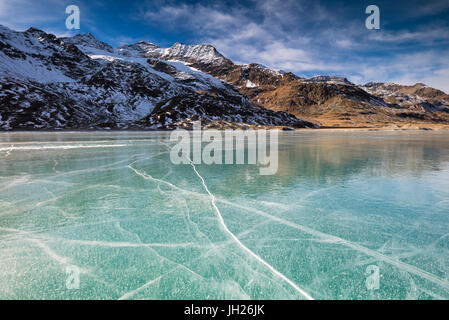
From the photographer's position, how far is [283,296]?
4750 millimetres

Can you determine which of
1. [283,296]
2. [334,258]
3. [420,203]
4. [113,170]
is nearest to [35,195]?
[113,170]

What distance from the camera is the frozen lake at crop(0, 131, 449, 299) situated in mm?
4996

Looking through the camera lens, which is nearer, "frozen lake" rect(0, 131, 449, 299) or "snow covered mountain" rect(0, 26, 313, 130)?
"frozen lake" rect(0, 131, 449, 299)

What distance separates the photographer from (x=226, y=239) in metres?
6.92

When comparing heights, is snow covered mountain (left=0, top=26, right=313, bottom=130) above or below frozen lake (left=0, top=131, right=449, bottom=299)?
above

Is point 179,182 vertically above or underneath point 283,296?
above

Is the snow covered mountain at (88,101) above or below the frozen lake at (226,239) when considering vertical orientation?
above

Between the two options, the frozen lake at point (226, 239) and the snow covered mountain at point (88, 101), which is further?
the snow covered mountain at point (88, 101)

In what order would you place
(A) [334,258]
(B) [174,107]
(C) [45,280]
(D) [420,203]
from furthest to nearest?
(B) [174,107]
(D) [420,203]
(A) [334,258]
(C) [45,280]

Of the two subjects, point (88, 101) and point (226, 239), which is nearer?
point (226, 239)

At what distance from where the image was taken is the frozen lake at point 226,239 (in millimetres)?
4996
